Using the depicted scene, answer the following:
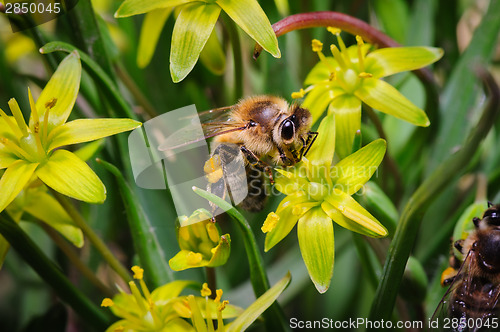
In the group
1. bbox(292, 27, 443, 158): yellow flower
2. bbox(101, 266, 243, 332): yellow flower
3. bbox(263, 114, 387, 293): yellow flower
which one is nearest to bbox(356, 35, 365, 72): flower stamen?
bbox(292, 27, 443, 158): yellow flower

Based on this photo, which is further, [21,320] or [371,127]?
[21,320]

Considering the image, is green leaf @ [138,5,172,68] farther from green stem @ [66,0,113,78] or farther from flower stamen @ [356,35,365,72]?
flower stamen @ [356,35,365,72]

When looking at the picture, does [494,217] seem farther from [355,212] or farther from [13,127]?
[13,127]

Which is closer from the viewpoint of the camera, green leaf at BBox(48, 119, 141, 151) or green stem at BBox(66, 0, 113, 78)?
green leaf at BBox(48, 119, 141, 151)

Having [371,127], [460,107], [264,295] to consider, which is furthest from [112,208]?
[460,107]

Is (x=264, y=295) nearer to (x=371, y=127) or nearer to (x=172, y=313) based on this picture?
(x=172, y=313)

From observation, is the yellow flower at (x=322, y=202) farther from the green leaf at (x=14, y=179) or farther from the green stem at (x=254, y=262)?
the green leaf at (x=14, y=179)
